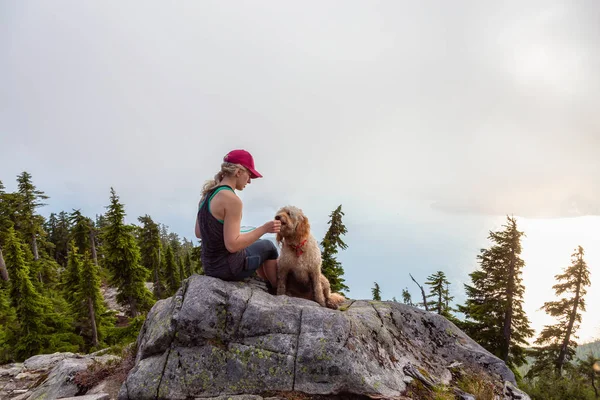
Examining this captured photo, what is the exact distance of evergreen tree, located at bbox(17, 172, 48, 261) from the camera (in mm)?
39062

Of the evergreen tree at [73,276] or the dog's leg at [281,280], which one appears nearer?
the dog's leg at [281,280]

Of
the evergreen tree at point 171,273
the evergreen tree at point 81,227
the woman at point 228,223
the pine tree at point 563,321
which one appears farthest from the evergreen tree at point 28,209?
the pine tree at point 563,321

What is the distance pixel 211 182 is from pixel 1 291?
124 ft

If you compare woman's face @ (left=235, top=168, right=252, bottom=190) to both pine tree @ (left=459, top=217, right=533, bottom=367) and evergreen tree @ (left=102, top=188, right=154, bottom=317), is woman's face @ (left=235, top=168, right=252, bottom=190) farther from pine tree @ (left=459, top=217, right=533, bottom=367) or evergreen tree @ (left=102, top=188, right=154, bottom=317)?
pine tree @ (left=459, top=217, right=533, bottom=367)

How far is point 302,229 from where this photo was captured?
6.71 meters

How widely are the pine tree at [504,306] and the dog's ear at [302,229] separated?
22.8 meters

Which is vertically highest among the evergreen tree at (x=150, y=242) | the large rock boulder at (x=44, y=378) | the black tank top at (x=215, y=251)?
the evergreen tree at (x=150, y=242)

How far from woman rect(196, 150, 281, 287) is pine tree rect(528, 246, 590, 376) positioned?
31527 mm

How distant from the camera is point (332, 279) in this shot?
66.5ft

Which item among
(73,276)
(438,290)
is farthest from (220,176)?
(438,290)

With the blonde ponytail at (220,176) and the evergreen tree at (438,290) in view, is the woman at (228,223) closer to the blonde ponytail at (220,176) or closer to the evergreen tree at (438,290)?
the blonde ponytail at (220,176)

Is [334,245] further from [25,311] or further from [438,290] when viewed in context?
[25,311]

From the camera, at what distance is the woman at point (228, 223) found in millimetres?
5473

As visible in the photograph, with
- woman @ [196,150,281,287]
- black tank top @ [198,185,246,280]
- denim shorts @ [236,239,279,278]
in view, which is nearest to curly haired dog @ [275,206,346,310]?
denim shorts @ [236,239,279,278]
